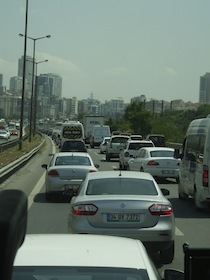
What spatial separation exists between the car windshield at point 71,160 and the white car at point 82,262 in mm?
15500

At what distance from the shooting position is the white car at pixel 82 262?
3.37 m

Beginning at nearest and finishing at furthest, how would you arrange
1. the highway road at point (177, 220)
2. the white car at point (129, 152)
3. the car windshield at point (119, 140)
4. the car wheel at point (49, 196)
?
the highway road at point (177, 220) < the car wheel at point (49, 196) < the white car at point (129, 152) < the car windshield at point (119, 140)

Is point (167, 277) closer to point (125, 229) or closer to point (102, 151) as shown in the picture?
point (125, 229)

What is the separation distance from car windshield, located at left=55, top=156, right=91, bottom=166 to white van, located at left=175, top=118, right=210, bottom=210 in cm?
306

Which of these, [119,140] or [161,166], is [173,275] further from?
[119,140]

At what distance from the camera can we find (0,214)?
5.58ft

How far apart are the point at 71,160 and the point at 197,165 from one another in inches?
189

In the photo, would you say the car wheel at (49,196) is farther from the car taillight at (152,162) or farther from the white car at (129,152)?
the white car at (129,152)

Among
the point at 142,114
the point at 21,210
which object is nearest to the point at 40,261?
the point at 21,210

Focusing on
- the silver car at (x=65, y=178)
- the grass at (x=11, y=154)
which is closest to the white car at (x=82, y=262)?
the silver car at (x=65, y=178)

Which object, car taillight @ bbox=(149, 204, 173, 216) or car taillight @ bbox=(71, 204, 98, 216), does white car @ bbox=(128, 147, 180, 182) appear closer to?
car taillight @ bbox=(149, 204, 173, 216)

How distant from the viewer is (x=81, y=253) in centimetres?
357

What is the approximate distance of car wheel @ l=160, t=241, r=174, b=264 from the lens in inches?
358

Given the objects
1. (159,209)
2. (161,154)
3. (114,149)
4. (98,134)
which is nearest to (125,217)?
(159,209)
